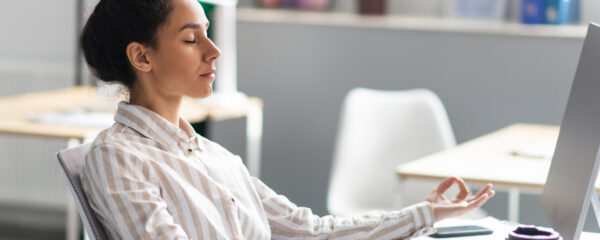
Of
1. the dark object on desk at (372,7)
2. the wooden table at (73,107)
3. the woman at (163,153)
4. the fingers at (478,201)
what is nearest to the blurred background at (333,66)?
the dark object on desk at (372,7)

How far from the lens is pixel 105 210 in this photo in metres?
1.37

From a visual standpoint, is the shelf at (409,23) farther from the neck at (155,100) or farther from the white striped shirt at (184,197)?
the neck at (155,100)

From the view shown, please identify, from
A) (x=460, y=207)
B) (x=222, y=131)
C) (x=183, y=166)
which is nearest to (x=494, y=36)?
(x=222, y=131)

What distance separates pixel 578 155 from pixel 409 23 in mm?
2580

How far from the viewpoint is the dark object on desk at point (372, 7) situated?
13.4 ft

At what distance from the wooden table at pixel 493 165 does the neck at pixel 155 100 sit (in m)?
1.03

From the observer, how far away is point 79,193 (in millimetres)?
1431

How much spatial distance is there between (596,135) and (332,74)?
2808mm

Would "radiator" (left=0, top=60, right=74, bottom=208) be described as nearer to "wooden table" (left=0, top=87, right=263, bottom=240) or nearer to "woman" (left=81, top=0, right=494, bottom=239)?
"wooden table" (left=0, top=87, right=263, bottom=240)

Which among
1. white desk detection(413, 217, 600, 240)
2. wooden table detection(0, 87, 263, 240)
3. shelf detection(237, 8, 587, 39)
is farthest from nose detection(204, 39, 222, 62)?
shelf detection(237, 8, 587, 39)

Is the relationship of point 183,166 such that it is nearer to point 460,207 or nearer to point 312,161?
point 460,207

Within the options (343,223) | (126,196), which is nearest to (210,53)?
(126,196)

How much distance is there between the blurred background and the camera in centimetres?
379

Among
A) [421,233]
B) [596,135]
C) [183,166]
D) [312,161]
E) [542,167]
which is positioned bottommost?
[312,161]
